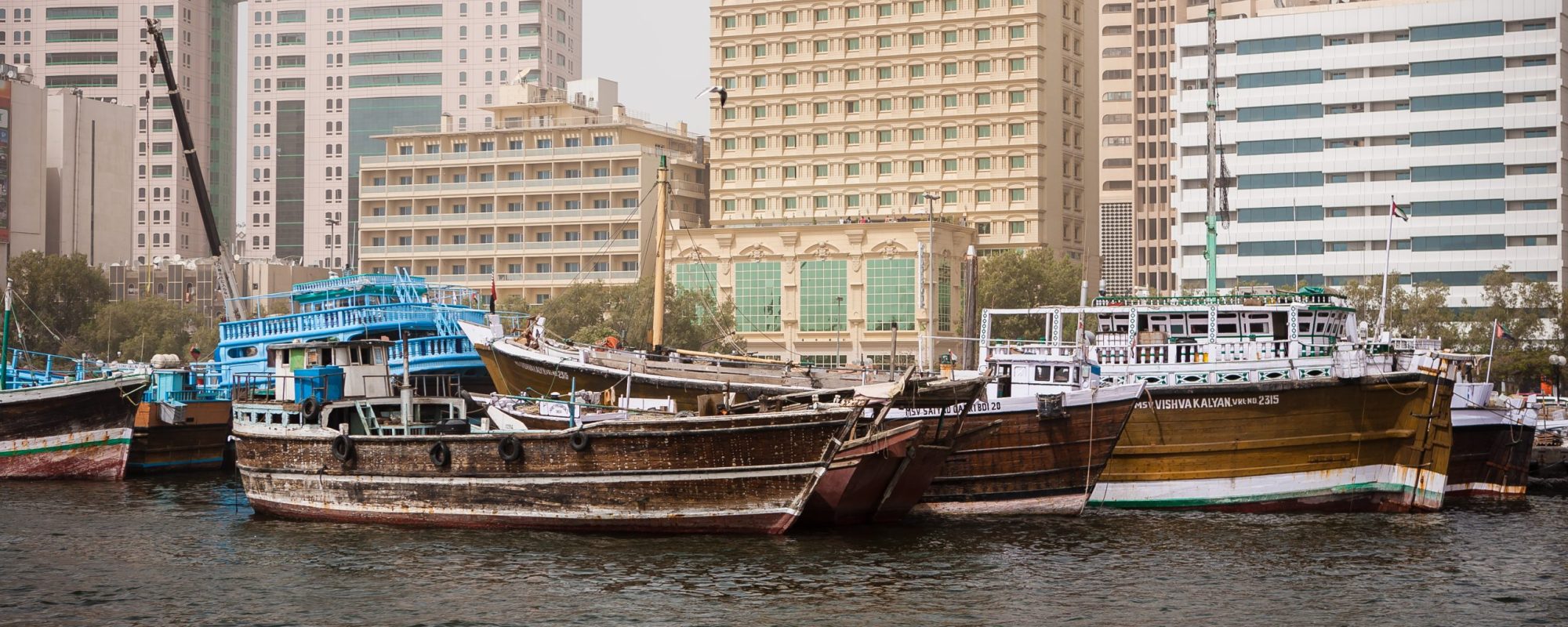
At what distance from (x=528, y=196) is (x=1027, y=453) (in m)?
100

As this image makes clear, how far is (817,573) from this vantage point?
31859 mm

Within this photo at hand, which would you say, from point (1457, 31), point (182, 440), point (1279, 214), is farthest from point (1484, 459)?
point (1279, 214)

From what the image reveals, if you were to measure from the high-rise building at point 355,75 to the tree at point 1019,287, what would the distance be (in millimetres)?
93273

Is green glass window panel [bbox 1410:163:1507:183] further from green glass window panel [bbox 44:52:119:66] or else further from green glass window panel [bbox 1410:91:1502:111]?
green glass window panel [bbox 44:52:119:66]

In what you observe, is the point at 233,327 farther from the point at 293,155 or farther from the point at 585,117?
the point at 293,155

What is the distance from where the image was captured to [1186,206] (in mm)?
118438

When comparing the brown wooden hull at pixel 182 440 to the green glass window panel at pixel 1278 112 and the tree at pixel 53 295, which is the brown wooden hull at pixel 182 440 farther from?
the green glass window panel at pixel 1278 112

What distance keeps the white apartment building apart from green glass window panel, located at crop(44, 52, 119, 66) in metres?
125

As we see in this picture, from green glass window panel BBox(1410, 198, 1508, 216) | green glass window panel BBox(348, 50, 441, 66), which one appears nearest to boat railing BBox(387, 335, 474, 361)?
green glass window panel BBox(1410, 198, 1508, 216)

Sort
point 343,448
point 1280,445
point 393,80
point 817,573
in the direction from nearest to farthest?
1. point 817,573
2. point 343,448
3. point 1280,445
4. point 393,80

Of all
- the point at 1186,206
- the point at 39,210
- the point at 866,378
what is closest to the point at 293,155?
the point at 39,210

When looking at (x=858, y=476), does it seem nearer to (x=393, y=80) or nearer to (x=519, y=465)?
(x=519, y=465)

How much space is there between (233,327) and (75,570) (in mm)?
32438

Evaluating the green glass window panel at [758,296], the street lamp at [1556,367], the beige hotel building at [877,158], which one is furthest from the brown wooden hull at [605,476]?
the green glass window panel at [758,296]
